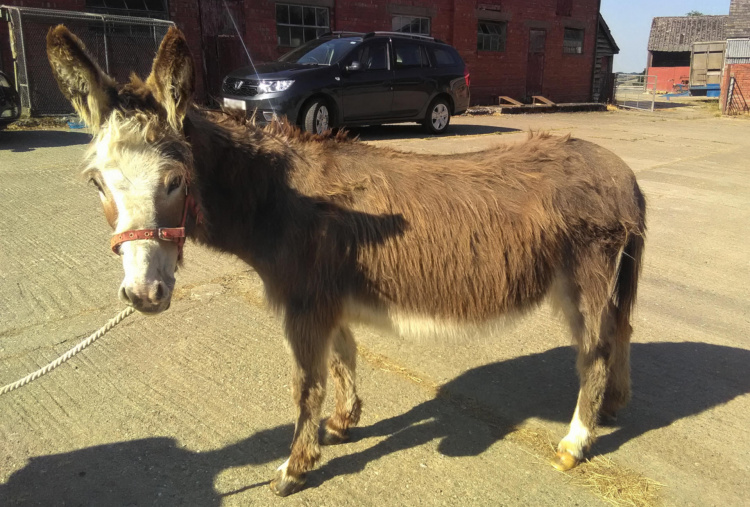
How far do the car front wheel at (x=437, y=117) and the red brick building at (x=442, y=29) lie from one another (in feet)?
18.6

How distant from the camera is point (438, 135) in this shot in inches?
535

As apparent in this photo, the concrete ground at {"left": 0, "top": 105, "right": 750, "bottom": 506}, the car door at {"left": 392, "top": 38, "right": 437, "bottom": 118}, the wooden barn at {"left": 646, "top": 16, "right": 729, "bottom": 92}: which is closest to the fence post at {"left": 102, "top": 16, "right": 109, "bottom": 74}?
the car door at {"left": 392, "top": 38, "right": 437, "bottom": 118}

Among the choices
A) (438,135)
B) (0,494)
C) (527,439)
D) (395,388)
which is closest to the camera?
(0,494)

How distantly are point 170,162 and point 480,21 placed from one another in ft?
71.7

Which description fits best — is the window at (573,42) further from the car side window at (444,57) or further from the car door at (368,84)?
the car door at (368,84)

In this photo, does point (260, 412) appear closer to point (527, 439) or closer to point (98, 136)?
point (527, 439)

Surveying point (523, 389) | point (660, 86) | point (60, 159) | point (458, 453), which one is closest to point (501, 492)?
point (458, 453)

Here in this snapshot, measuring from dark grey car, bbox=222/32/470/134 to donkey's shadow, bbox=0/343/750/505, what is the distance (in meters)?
7.50

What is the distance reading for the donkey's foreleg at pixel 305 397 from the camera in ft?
8.67

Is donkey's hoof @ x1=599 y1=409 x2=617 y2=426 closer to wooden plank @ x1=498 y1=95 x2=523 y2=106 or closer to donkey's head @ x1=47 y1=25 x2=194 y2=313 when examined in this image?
donkey's head @ x1=47 y1=25 x2=194 y2=313

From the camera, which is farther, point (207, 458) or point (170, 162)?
point (207, 458)

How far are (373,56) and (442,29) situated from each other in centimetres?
964

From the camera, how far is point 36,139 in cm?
1047

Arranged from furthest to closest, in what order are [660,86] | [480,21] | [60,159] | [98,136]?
[660,86] → [480,21] → [60,159] → [98,136]
